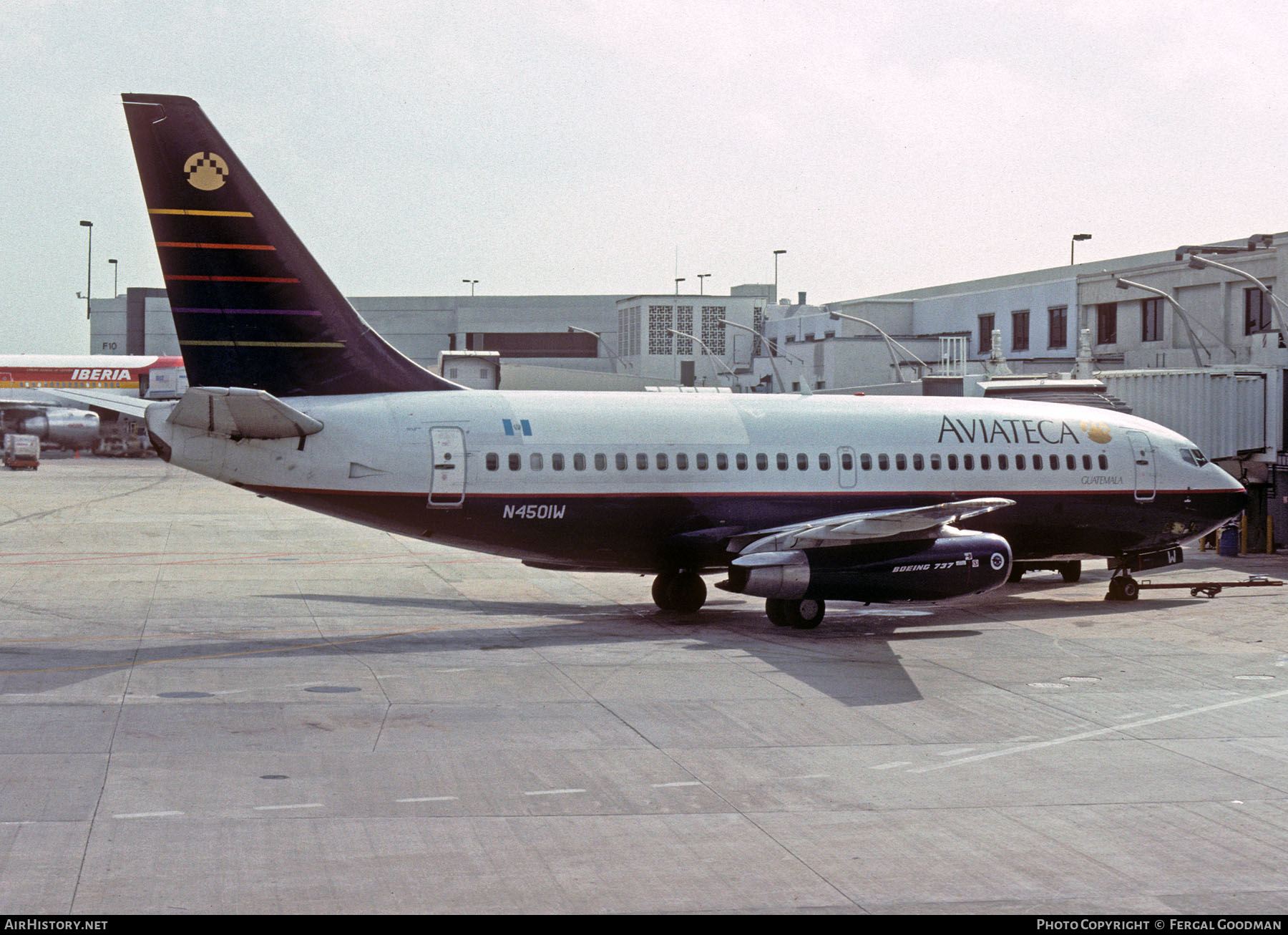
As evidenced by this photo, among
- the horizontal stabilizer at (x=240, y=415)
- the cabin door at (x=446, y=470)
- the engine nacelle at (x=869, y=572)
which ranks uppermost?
the horizontal stabilizer at (x=240, y=415)

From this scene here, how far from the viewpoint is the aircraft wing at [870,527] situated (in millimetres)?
26203

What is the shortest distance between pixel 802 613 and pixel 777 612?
0.49 metres

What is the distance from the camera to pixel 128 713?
62.0 ft

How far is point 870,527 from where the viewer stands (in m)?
26.6

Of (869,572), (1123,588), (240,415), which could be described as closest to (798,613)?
(869,572)

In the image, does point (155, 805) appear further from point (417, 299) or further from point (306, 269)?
point (417, 299)

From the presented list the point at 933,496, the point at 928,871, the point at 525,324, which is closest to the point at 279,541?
the point at 933,496

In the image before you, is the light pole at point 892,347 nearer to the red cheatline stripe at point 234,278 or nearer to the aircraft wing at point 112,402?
the aircraft wing at point 112,402

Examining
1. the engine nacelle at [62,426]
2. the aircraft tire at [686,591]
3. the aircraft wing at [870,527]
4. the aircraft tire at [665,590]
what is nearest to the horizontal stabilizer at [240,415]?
the aircraft tire at [665,590]

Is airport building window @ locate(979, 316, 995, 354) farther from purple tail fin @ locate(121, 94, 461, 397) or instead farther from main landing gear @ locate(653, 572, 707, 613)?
purple tail fin @ locate(121, 94, 461, 397)

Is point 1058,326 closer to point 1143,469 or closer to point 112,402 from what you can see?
point 1143,469

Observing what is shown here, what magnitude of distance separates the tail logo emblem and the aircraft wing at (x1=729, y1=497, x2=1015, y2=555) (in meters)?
11.9

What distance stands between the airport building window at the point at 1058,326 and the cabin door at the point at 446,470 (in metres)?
59.9

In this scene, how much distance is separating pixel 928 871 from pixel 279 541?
36261mm
